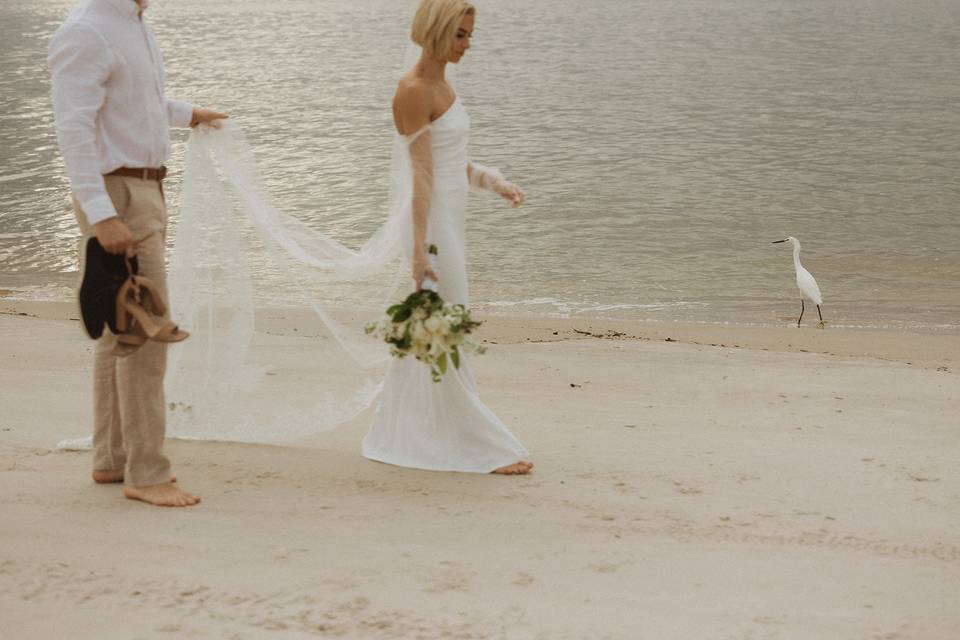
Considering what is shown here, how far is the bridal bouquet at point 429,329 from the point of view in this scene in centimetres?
503

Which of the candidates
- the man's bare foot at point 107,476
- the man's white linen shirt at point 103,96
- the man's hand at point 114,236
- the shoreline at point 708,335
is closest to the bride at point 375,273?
the man's bare foot at point 107,476

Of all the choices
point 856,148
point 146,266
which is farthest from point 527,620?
point 856,148

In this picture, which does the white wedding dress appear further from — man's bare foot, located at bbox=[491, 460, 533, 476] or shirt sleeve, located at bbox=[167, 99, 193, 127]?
shirt sleeve, located at bbox=[167, 99, 193, 127]

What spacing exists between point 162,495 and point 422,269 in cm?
151

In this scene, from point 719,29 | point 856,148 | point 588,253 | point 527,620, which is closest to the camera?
point 527,620

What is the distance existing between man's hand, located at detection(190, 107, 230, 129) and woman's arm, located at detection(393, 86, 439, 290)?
93 cm

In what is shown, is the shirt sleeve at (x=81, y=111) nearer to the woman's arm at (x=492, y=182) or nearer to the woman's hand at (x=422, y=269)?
the woman's hand at (x=422, y=269)

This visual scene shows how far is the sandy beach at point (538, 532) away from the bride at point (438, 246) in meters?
0.18

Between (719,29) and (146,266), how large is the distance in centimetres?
4306

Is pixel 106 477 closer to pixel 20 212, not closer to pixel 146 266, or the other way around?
pixel 146 266

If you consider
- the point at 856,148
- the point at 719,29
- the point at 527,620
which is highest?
the point at 719,29

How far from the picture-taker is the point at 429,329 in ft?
16.4

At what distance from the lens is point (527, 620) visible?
3879 millimetres

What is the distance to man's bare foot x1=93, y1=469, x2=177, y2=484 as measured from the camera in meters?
5.05
